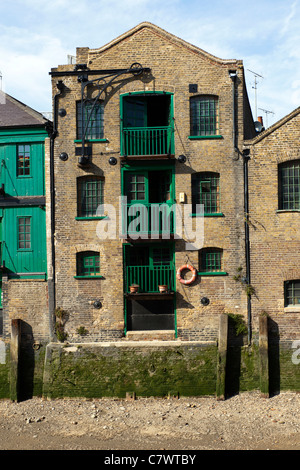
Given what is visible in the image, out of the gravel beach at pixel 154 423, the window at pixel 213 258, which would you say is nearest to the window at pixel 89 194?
the window at pixel 213 258

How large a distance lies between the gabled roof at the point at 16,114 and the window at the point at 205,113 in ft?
18.8

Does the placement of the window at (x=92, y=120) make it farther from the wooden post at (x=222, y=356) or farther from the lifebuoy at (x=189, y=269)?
the wooden post at (x=222, y=356)

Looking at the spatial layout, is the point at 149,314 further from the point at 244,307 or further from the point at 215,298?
the point at 244,307

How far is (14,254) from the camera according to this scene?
52.4 feet

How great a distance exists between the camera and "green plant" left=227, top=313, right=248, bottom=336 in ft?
49.4

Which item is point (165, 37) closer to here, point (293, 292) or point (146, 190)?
point (146, 190)

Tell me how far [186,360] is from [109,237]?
17.6 ft

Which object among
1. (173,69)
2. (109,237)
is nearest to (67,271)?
(109,237)

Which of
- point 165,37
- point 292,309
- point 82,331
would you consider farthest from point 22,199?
point 292,309

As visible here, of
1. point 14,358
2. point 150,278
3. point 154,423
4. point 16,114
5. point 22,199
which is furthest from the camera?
point 16,114

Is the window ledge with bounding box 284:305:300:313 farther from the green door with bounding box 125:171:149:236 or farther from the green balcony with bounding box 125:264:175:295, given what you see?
the green door with bounding box 125:171:149:236

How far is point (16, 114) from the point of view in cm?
1623

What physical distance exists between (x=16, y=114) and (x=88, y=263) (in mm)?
6639

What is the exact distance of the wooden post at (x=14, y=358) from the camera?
1499cm
